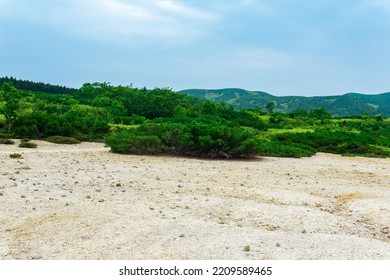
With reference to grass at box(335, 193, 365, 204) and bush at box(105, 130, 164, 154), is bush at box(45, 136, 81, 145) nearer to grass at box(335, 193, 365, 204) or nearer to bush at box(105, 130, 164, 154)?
bush at box(105, 130, 164, 154)

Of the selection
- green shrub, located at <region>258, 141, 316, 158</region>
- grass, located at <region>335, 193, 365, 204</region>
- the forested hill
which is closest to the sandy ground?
grass, located at <region>335, 193, 365, 204</region>

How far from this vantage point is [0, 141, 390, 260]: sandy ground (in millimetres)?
5973

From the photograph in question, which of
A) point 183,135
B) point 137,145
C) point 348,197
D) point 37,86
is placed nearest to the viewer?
point 348,197

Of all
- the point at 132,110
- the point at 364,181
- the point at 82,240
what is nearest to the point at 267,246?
the point at 82,240

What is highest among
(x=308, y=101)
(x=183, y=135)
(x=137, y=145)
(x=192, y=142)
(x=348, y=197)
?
(x=308, y=101)

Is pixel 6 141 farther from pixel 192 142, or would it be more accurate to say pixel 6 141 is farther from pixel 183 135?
pixel 192 142

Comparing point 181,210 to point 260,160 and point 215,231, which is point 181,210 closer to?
point 215,231

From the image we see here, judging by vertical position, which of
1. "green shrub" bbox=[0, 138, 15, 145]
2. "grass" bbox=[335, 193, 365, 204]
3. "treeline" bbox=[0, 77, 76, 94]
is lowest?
"green shrub" bbox=[0, 138, 15, 145]

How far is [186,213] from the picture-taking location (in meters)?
8.20

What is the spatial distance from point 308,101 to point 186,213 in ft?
518

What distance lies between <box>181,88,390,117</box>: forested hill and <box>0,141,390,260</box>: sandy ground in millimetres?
126383

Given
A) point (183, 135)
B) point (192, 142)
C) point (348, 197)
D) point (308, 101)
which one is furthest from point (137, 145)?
point (308, 101)

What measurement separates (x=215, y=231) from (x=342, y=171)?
1049 centimetres

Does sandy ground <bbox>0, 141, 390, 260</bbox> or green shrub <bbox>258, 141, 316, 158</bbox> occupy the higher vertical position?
green shrub <bbox>258, 141, 316, 158</bbox>
